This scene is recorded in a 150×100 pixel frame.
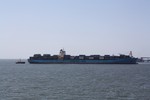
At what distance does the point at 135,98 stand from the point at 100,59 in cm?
15132

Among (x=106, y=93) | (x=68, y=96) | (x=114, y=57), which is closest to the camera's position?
(x=68, y=96)

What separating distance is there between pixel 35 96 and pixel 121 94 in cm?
1267

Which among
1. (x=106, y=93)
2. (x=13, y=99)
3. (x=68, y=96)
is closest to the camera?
(x=13, y=99)

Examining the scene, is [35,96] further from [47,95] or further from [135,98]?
[135,98]

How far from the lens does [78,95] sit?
50.7 meters

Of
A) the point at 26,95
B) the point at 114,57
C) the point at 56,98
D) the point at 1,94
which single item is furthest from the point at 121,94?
the point at 114,57

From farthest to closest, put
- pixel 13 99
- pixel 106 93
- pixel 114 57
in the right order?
pixel 114 57, pixel 106 93, pixel 13 99

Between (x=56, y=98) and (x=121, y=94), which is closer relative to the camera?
(x=56, y=98)

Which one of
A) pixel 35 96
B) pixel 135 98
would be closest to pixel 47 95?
pixel 35 96

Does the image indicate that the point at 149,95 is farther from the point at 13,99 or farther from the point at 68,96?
the point at 13,99

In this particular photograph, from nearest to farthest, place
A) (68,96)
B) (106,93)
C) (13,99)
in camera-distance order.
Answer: (13,99)
(68,96)
(106,93)

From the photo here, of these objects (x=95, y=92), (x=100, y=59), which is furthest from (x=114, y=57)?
(x=95, y=92)

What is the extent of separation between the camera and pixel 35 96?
161 ft

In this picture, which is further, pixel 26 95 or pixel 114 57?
pixel 114 57
